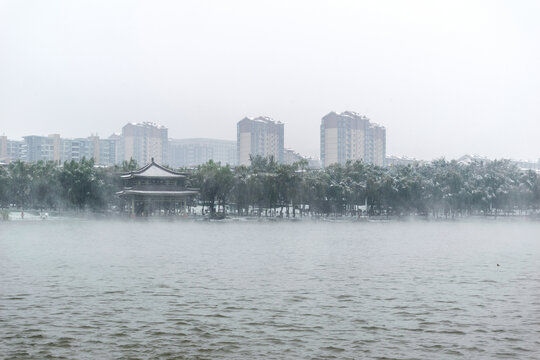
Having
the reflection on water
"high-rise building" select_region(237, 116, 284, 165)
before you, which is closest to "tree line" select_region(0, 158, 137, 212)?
the reflection on water

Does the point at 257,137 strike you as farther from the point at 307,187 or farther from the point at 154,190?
the point at 154,190

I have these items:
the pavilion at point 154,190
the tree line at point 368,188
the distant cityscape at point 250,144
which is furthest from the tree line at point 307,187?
the distant cityscape at point 250,144

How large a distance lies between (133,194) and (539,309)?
181ft

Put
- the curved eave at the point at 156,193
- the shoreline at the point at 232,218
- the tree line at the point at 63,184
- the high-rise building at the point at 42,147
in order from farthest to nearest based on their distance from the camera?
the high-rise building at the point at 42,147, the tree line at the point at 63,184, the shoreline at the point at 232,218, the curved eave at the point at 156,193

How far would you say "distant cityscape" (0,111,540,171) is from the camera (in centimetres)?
15738

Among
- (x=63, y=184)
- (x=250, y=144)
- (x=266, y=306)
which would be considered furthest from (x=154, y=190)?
(x=250, y=144)

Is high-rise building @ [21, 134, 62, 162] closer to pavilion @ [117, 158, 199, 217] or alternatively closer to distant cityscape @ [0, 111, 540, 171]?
distant cityscape @ [0, 111, 540, 171]

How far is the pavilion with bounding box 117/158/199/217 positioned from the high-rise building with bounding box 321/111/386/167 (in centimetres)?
9113

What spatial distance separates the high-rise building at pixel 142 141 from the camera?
171 meters

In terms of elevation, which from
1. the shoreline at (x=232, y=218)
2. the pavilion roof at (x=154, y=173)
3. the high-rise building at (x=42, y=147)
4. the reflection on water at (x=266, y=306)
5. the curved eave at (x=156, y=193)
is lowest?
the reflection on water at (x=266, y=306)

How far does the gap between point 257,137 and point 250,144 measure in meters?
2.57

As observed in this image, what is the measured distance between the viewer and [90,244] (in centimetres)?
3459

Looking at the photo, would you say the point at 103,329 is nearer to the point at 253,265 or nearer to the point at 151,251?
the point at 253,265

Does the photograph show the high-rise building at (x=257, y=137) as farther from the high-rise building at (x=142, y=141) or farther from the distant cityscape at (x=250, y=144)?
the high-rise building at (x=142, y=141)
